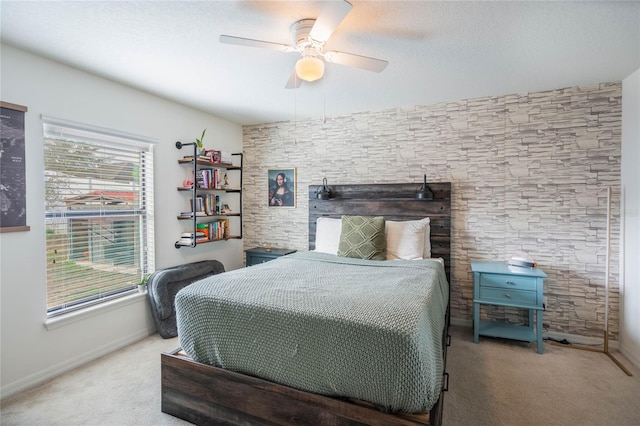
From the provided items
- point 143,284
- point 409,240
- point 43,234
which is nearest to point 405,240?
point 409,240

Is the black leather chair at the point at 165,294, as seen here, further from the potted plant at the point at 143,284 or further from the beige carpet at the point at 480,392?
the beige carpet at the point at 480,392

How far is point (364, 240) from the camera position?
314 cm

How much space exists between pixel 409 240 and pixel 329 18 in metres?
2.24

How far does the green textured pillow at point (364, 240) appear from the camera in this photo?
3088mm

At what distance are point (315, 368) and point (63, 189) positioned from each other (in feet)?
8.01

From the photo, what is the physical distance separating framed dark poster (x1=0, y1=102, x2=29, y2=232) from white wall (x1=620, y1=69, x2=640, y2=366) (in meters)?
4.73

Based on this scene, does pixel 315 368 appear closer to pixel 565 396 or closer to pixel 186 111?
pixel 565 396

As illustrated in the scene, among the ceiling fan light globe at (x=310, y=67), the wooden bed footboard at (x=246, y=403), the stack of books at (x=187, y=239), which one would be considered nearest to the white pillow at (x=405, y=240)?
the stack of books at (x=187, y=239)

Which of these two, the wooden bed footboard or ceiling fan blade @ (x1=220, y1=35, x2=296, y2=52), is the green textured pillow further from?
ceiling fan blade @ (x1=220, y1=35, x2=296, y2=52)

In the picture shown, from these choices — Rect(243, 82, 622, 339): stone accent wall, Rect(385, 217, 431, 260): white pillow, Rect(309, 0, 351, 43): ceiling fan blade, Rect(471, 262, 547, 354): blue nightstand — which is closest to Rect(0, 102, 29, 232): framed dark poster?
→ Rect(309, 0, 351, 43): ceiling fan blade

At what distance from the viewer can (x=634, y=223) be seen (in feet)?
8.50

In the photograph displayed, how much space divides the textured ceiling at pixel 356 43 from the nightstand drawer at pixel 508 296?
1890 mm

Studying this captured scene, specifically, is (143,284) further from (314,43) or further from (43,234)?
(314,43)

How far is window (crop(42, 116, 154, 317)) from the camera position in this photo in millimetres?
2439
